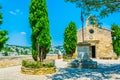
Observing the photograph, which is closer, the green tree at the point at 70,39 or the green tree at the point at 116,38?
the green tree at the point at 70,39

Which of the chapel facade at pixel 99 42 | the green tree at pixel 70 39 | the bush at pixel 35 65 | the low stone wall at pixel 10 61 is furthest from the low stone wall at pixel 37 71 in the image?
the chapel facade at pixel 99 42

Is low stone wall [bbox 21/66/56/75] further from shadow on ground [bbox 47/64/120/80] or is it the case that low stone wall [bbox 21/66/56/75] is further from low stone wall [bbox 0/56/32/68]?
low stone wall [bbox 0/56/32/68]

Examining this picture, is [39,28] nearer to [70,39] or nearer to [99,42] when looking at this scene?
[70,39]

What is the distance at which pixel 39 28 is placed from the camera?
17.6 metres

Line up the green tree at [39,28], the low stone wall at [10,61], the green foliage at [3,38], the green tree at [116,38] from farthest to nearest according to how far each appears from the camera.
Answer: the green tree at [116,38], the low stone wall at [10,61], the green foliage at [3,38], the green tree at [39,28]

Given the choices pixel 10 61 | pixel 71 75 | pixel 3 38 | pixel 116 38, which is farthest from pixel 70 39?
pixel 71 75

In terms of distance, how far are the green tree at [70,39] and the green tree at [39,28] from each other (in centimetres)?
1335

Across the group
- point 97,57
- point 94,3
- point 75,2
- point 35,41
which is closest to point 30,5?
point 35,41

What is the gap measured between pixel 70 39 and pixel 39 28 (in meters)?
14.4

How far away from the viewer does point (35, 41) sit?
18.0 meters

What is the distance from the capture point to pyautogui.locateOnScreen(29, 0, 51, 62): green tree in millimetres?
17547

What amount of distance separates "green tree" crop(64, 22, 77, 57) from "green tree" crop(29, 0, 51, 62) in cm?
1335

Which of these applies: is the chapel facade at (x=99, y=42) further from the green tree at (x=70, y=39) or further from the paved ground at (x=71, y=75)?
the paved ground at (x=71, y=75)

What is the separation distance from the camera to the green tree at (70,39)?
31.2m
